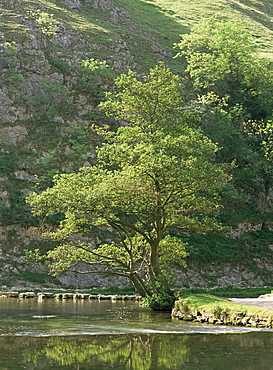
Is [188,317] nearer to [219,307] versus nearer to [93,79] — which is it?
[219,307]

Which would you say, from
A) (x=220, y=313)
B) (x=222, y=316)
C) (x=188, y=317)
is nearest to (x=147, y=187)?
(x=188, y=317)

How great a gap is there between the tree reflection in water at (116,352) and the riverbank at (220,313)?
15.1 feet

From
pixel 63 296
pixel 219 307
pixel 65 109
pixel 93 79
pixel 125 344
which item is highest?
pixel 93 79

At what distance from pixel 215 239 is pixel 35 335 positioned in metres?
37.6

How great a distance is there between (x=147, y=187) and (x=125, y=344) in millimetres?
11414

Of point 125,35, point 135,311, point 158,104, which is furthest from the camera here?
point 125,35

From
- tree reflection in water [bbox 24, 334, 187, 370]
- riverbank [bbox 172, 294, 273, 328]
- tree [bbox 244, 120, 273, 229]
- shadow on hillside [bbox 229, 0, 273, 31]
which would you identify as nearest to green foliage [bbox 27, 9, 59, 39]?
tree [bbox 244, 120, 273, 229]

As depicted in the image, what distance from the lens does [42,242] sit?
151 feet

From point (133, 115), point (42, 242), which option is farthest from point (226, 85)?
point (133, 115)

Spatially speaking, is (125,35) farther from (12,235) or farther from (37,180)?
(12,235)

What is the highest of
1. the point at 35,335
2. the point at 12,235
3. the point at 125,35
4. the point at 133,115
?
the point at 125,35

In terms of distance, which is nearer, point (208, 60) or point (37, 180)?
point (37, 180)

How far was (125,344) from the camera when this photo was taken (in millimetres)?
16344

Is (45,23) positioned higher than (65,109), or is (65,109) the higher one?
(45,23)
